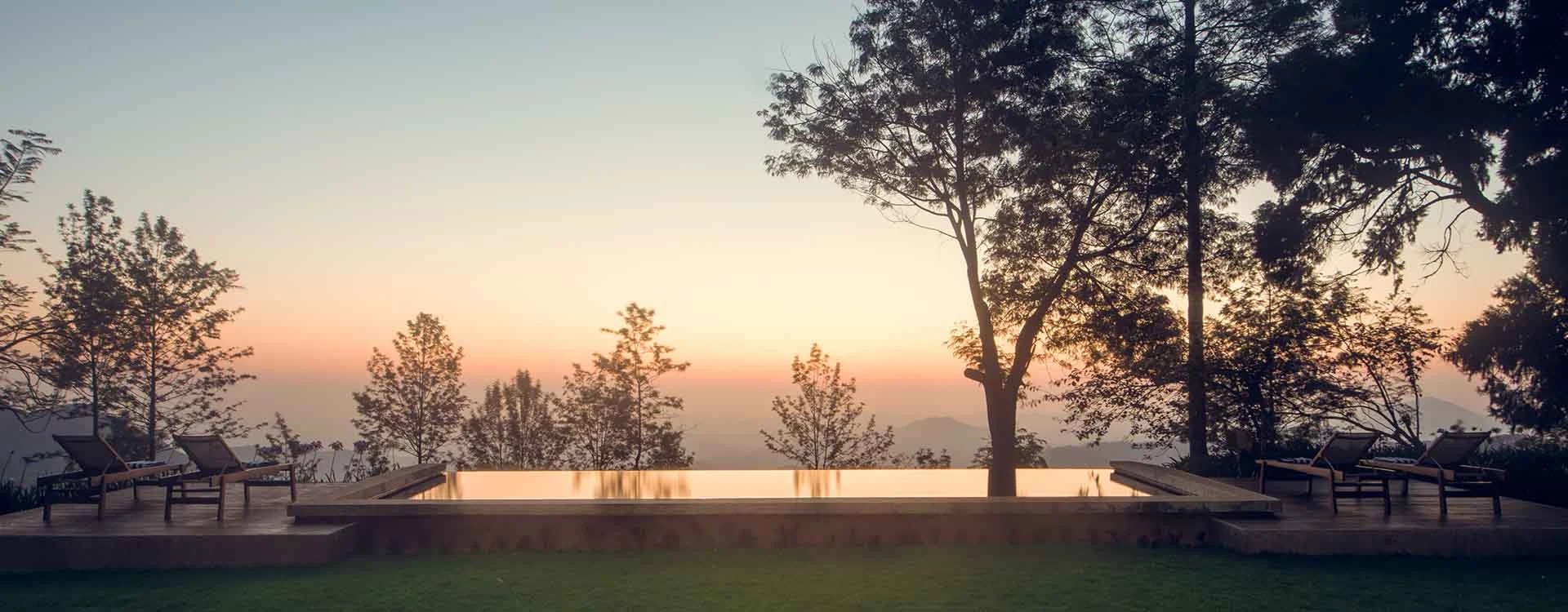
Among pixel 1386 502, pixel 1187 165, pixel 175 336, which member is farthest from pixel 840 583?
pixel 175 336

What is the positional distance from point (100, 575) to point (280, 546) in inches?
45.4

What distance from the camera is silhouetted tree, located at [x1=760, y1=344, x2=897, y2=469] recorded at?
14.5 metres

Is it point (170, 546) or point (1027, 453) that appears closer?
point (170, 546)

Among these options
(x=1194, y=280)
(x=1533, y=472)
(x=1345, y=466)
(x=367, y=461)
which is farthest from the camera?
(x=367, y=461)

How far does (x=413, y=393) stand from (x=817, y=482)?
8487mm

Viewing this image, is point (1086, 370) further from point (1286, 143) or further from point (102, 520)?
point (102, 520)

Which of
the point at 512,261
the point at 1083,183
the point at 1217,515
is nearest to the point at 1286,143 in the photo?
the point at 1083,183

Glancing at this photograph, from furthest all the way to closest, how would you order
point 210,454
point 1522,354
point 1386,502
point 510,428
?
point 1522,354, point 510,428, point 210,454, point 1386,502

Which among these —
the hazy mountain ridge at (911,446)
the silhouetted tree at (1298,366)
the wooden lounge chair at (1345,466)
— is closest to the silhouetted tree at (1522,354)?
the hazy mountain ridge at (911,446)

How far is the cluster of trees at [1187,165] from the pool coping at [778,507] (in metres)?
2.56

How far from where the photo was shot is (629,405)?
14.4 metres

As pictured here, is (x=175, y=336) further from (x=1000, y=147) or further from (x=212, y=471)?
(x=1000, y=147)

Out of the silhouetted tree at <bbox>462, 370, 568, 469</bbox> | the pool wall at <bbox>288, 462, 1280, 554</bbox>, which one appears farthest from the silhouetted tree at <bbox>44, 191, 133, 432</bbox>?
the pool wall at <bbox>288, 462, 1280, 554</bbox>

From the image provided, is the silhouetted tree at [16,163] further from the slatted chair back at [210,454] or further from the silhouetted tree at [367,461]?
the slatted chair back at [210,454]
